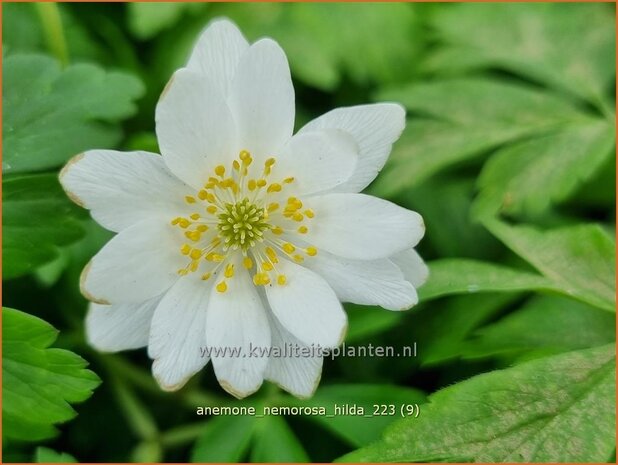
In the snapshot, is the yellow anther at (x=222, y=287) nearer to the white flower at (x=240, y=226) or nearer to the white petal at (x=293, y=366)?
the white flower at (x=240, y=226)

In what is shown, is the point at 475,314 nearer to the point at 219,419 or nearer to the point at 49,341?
the point at 219,419

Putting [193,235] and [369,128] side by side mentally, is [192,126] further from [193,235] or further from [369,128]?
A: [369,128]

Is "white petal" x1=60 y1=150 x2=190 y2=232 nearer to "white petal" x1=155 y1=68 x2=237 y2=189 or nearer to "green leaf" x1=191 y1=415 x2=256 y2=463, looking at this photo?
"white petal" x1=155 y1=68 x2=237 y2=189

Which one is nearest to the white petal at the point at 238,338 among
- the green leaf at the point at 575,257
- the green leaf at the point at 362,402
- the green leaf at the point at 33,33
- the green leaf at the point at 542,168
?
the green leaf at the point at 362,402

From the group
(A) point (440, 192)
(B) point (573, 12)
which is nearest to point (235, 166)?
(A) point (440, 192)

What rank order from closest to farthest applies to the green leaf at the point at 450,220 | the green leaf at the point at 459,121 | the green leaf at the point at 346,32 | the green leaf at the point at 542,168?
the green leaf at the point at 542,168 < the green leaf at the point at 459,121 < the green leaf at the point at 450,220 < the green leaf at the point at 346,32

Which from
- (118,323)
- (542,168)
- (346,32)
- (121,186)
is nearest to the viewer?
(121,186)

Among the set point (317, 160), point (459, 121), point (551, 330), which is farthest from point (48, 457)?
point (459, 121)
